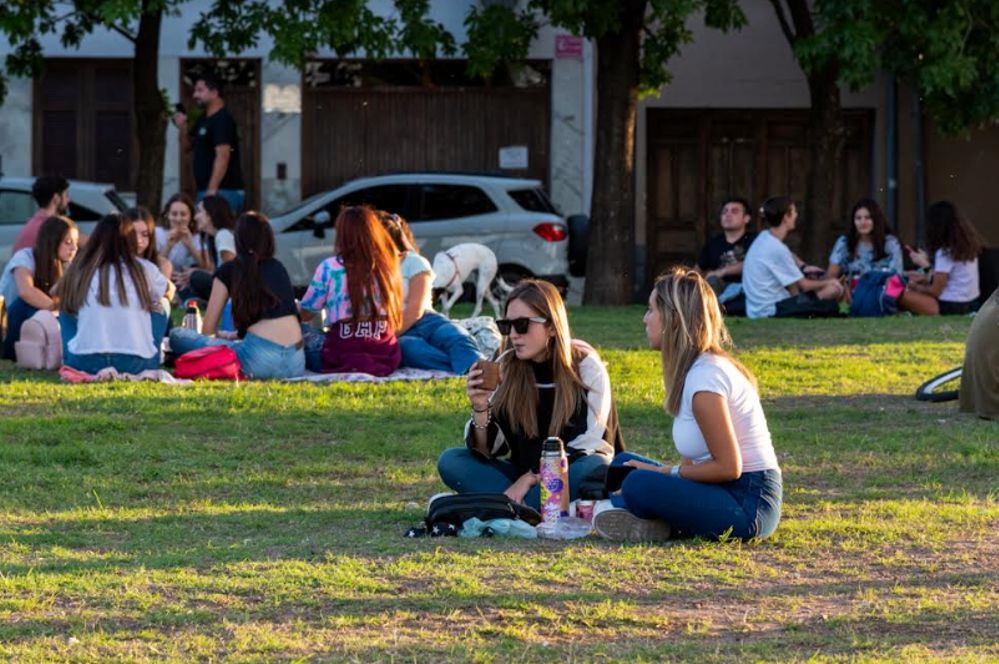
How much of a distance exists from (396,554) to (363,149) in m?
22.5

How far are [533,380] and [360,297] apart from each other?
5502mm

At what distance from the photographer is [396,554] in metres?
8.14

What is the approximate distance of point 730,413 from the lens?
8.26 metres

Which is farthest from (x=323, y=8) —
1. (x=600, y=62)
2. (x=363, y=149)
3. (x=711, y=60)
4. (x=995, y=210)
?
(x=995, y=210)

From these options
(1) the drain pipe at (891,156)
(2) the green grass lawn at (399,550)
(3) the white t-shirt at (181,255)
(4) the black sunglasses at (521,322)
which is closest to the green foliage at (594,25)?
(1) the drain pipe at (891,156)

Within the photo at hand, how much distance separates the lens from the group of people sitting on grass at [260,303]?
1427 centimetres

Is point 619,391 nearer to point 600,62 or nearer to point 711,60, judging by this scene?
point 600,62

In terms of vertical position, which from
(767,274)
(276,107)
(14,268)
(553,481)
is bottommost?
(553,481)

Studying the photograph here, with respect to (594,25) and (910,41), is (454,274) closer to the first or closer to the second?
(594,25)

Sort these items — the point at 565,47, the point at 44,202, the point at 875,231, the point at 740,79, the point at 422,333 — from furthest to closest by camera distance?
the point at 740,79 < the point at 565,47 < the point at 875,231 < the point at 44,202 < the point at 422,333

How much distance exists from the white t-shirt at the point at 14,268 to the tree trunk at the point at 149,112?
8.66m

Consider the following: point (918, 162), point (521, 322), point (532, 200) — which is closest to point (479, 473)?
point (521, 322)

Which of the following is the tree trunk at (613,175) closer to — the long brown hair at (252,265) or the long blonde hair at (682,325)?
the long brown hair at (252,265)

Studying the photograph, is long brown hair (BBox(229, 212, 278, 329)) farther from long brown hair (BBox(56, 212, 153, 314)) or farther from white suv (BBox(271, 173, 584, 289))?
white suv (BBox(271, 173, 584, 289))
